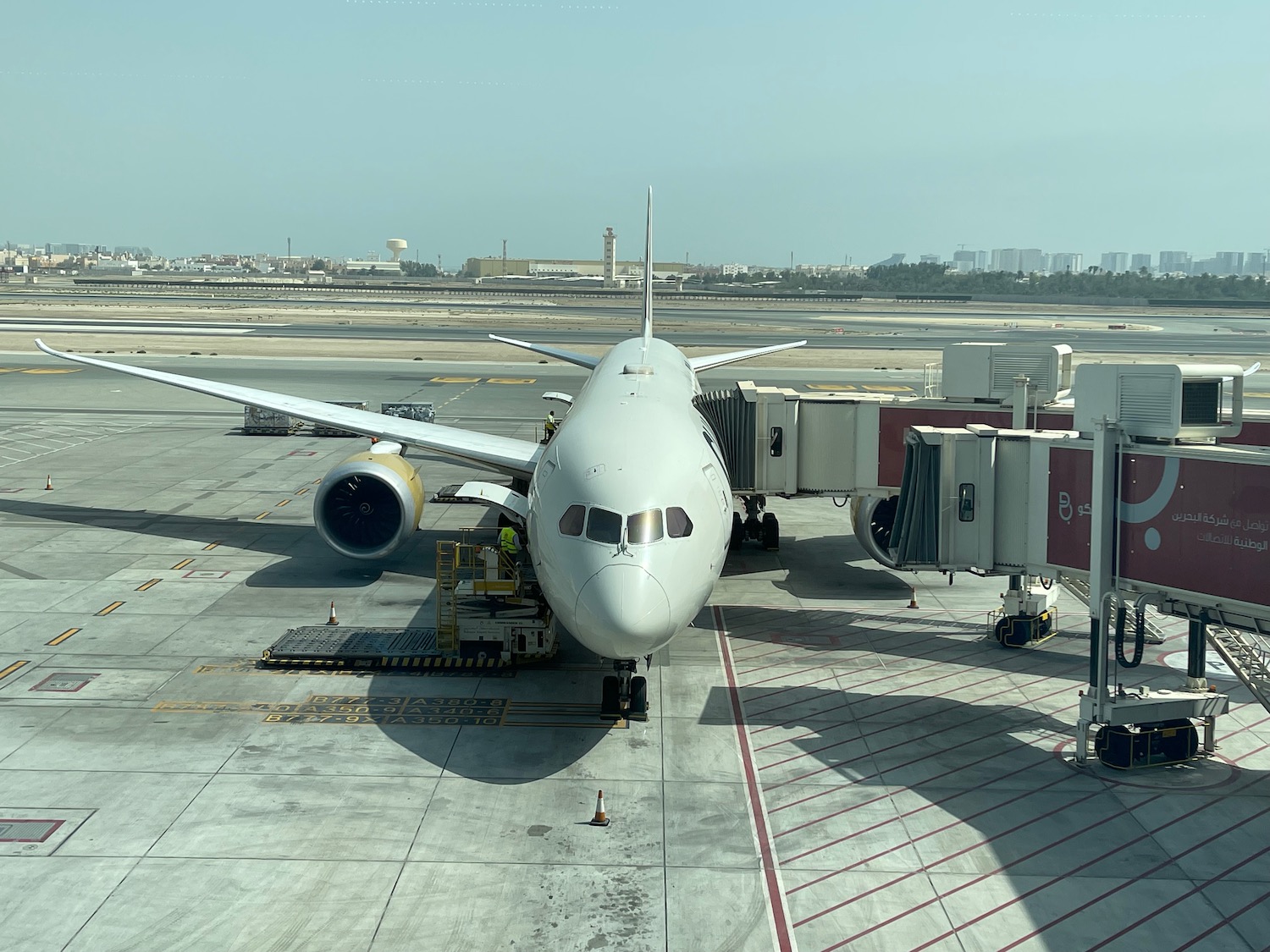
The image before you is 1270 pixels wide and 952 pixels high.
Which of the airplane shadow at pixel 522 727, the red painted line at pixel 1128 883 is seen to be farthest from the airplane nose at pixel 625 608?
the red painted line at pixel 1128 883

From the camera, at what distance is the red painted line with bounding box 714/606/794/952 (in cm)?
1262

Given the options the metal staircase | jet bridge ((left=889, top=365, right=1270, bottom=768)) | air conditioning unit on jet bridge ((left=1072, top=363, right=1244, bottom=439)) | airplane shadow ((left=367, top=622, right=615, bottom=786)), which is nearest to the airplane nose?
airplane shadow ((left=367, top=622, right=615, bottom=786))

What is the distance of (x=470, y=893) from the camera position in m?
13.2

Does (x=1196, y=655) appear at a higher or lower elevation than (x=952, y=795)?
higher

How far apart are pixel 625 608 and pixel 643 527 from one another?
53.8 inches

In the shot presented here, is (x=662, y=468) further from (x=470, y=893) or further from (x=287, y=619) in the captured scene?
(x=287, y=619)

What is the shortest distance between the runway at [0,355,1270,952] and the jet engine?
0.87 meters

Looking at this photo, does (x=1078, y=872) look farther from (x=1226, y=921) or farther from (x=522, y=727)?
(x=522, y=727)

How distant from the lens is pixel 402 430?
1171 inches

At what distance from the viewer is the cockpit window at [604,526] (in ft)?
→ 52.9

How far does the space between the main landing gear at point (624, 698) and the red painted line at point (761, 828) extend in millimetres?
1517

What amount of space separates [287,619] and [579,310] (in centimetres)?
13692

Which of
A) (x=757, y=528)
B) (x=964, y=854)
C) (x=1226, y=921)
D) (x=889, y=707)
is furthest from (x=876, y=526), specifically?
(x=1226, y=921)

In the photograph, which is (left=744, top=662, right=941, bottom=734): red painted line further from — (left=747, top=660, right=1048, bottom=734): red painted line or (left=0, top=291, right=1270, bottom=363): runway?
(left=0, top=291, right=1270, bottom=363): runway
